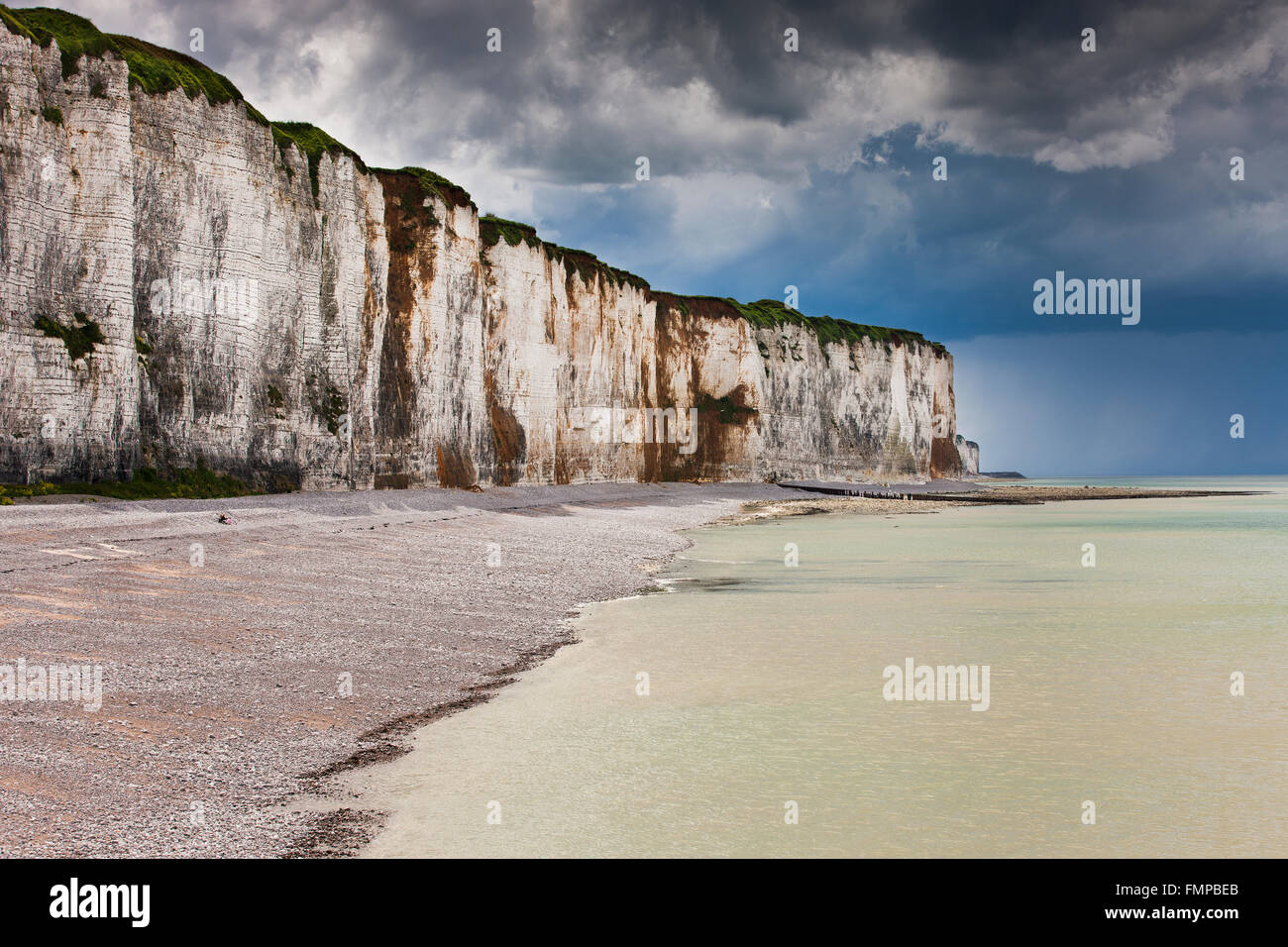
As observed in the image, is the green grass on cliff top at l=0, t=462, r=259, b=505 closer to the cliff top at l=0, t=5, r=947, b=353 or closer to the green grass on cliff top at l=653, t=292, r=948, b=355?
the cliff top at l=0, t=5, r=947, b=353

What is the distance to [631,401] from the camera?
209 feet

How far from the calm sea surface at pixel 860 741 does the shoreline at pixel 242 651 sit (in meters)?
0.67

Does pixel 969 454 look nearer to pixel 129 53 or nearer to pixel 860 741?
pixel 129 53

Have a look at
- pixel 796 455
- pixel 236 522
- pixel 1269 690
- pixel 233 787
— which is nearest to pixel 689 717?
pixel 233 787

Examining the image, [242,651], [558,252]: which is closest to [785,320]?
[558,252]

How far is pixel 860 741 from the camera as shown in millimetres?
7914

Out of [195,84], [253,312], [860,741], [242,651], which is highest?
[195,84]

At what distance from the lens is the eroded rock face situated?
2255 cm

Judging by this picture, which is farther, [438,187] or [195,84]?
[438,187]

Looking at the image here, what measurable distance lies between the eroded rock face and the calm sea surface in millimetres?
16401

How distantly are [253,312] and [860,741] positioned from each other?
1021 inches
